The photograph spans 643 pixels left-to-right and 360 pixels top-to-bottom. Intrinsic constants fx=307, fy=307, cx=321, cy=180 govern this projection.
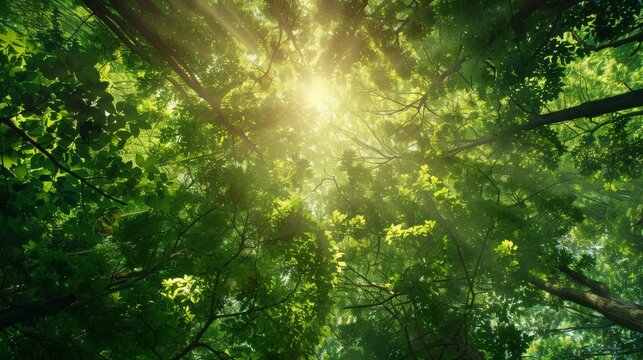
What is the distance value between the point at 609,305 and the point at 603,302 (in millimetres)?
145

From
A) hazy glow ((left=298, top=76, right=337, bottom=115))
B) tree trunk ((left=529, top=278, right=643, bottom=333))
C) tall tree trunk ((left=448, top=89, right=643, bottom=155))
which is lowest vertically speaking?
tree trunk ((left=529, top=278, right=643, bottom=333))

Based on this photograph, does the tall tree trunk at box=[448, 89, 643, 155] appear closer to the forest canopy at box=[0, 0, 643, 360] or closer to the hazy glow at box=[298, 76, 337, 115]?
the forest canopy at box=[0, 0, 643, 360]

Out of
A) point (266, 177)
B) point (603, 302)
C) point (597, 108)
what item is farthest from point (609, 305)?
point (266, 177)

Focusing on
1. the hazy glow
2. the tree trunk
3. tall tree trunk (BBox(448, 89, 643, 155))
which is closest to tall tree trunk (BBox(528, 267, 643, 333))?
the tree trunk

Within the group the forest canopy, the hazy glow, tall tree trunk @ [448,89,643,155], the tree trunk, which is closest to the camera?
the forest canopy

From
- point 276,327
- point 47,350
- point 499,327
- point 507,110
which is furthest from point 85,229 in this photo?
point 507,110

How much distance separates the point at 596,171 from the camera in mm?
6875

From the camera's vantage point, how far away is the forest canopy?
2824mm

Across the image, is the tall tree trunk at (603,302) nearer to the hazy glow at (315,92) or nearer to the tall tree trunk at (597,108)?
the tall tree trunk at (597,108)

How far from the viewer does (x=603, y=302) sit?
619 cm

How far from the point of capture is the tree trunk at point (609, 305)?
5.50 meters

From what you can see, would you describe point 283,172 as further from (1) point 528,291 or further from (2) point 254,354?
(1) point 528,291

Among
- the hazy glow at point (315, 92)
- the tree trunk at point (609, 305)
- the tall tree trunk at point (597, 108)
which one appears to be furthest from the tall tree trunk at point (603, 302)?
the hazy glow at point (315, 92)

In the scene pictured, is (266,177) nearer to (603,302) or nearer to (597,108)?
(597,108)
